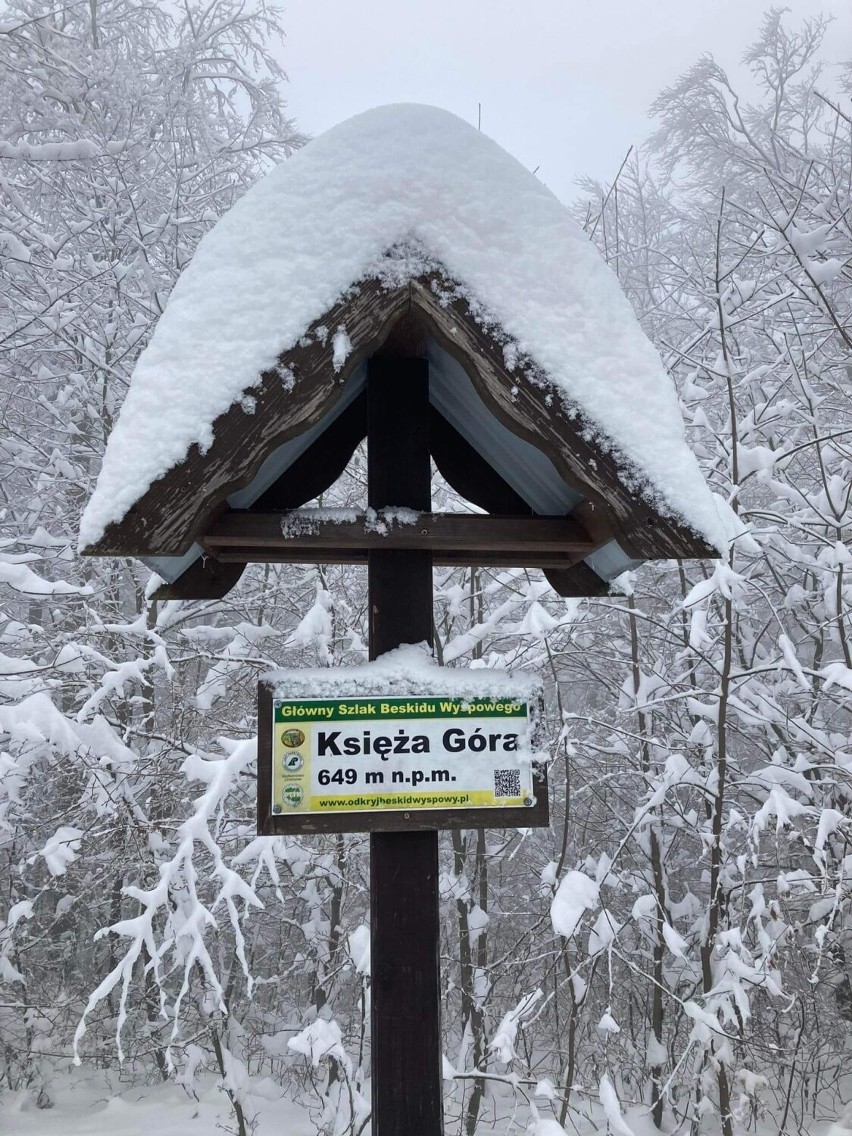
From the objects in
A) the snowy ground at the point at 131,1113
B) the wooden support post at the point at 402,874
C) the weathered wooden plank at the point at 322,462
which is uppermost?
the weathered wooden plank at the point at 322,462

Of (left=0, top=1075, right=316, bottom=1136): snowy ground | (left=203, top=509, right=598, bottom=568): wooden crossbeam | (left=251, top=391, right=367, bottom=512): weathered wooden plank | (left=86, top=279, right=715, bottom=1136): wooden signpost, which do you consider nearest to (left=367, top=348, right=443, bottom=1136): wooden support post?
(left=86, top=279, right=715, bottom=1136): wooden signpost

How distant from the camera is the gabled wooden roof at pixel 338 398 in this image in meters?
1.39

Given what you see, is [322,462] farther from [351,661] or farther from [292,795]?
[351,661]

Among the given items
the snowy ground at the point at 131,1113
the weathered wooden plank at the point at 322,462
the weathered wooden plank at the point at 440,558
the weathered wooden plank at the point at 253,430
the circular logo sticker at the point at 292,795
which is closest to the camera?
the weathered wooden plank at the point at 253,430

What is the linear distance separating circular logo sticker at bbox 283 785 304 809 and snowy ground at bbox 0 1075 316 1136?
14.6 ft

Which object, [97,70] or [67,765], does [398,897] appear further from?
[97,70]

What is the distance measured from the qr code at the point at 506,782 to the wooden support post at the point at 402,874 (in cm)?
19

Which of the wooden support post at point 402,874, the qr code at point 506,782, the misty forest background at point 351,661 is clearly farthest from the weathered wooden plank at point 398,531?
the misty forest background at point 351,661

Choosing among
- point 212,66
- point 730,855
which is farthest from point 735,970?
point 212,66

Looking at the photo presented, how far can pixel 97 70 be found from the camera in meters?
6.23

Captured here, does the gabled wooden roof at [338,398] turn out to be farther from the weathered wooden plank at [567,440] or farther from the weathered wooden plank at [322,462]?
the weathered wooden plank at [322,462]

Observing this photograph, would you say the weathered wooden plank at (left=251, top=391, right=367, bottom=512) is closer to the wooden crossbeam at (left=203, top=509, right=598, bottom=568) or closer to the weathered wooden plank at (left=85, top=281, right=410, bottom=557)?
the wooden crossbeam at (left=203, top=509, right=598, bottom=568)

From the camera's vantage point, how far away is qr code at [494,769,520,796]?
162 centimetres

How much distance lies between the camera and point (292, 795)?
1572 mm
